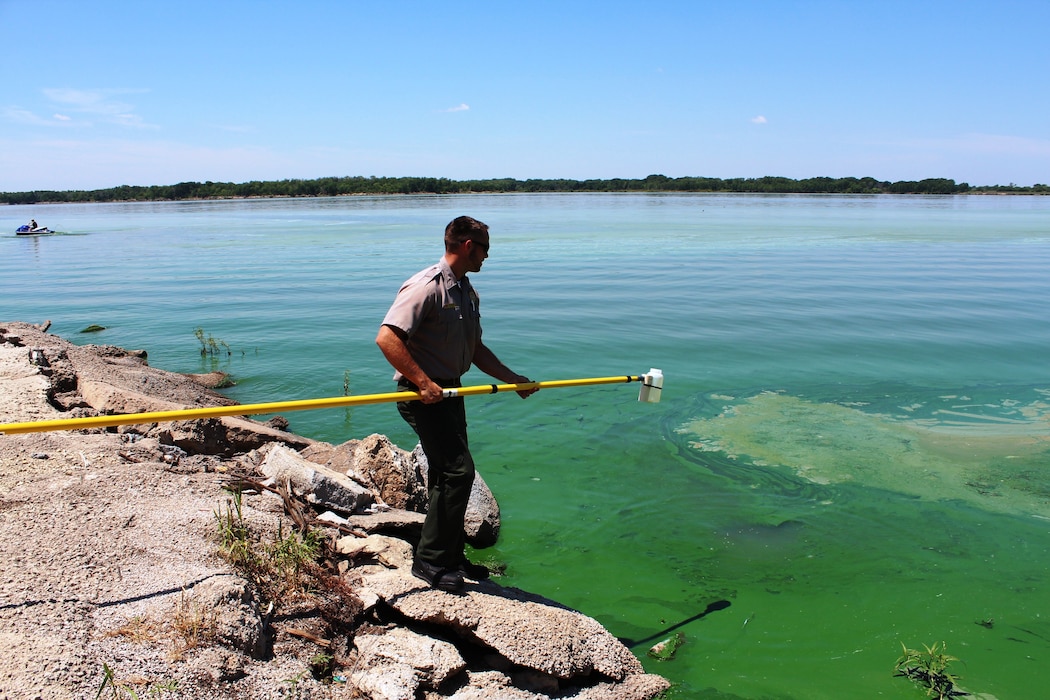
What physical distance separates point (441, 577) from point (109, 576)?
5.54ft

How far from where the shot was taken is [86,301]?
62.9 ft

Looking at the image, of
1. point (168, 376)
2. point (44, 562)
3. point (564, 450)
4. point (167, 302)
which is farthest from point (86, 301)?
point (44, 562)

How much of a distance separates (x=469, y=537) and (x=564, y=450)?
2353mm

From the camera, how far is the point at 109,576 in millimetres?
3926

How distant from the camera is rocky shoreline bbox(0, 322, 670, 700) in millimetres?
Result: 3461

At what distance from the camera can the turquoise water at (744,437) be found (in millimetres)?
5164

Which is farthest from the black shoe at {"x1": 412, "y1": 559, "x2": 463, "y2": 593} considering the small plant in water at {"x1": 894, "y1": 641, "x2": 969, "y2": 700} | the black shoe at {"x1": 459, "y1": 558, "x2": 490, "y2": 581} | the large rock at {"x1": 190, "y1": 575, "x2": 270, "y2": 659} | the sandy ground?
the small plant in water at {"x1": 894, "y1": 641, "x2": 969, "y2": 700}

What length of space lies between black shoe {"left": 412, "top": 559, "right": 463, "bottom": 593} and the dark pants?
1.4 inches

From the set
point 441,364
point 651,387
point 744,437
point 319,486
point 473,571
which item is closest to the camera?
point 441,364

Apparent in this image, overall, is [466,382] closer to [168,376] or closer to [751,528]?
[168,376]

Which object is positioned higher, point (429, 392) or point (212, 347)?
point (429, 392)

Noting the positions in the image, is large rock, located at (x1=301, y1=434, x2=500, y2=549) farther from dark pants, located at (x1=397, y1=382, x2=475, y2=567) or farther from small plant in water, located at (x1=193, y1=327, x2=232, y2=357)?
small plant in water, located at (x1=193, y1=327, x2=232, y2=357)

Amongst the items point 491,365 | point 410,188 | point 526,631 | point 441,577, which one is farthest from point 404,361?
point 410,188

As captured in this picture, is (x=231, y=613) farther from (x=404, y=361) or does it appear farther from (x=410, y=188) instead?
(x=410, y=188)
